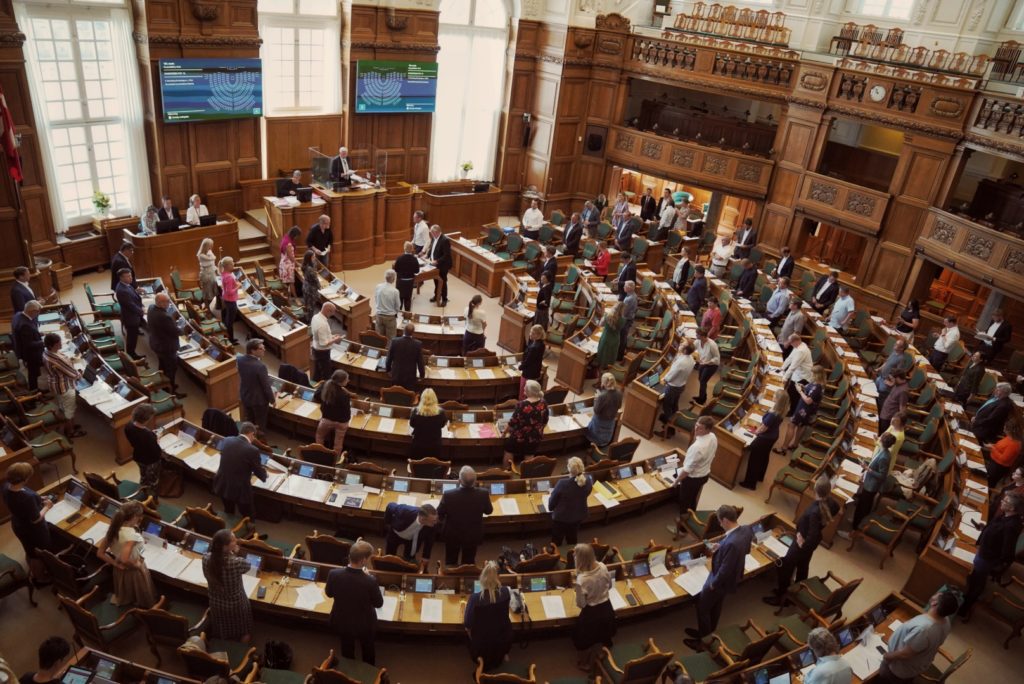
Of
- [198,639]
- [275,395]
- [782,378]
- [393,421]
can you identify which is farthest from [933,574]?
[275,395]

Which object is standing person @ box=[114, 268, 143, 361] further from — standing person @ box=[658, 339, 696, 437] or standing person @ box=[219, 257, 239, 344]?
standing person @ box=[658, 339, 696, 437]

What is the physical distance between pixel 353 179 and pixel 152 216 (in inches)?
177

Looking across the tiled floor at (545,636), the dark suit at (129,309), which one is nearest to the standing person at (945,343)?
the tiled floor at (545,636)

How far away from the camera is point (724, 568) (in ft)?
22.4

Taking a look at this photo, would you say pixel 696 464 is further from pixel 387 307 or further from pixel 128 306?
pixel 128 306

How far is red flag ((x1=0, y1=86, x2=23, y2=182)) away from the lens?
37.6 ft

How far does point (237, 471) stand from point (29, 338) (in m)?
4.38

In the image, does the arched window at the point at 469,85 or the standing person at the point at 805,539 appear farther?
the arched window at the point at 469,85

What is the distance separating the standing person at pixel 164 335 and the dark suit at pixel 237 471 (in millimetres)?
3312

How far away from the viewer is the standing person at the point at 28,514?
21.2 feet

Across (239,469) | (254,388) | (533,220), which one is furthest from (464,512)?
(533,220)

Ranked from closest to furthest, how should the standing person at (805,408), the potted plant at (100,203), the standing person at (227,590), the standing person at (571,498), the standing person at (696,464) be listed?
1. the standing person at (227,590)
2. the standing person at (571,498)
3. the standing person at (696,464)
4. the standing person at (805,408)
5. the potted plant at (100,203)

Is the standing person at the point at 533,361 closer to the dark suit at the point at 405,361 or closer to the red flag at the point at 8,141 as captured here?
the dark suit at the point at 405,361

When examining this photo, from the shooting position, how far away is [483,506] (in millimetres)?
7223
